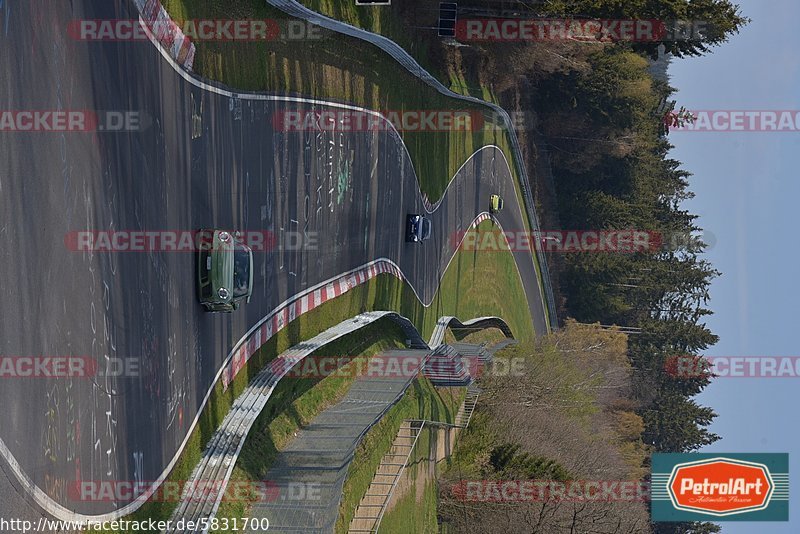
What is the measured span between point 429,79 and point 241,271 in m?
25.0

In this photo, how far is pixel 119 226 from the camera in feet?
72.9

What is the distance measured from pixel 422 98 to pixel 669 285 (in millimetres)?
36144

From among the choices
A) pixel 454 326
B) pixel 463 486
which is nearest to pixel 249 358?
pixel 463 486

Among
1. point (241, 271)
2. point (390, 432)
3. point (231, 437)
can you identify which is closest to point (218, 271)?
point (241, 271)

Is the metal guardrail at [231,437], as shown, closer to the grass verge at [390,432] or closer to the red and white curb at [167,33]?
the grass verge at [390,432]

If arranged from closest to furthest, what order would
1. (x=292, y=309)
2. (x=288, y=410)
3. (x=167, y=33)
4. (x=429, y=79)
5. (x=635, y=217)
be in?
(x=167, y=33), (x=288, y=410), (x=292, y=309), (x=429, y=79), (x=635, y=217)

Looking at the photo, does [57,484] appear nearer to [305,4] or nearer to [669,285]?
[305,4]

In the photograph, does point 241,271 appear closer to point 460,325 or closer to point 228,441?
point 228,441

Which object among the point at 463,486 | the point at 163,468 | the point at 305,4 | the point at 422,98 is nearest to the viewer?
the point at 163,468

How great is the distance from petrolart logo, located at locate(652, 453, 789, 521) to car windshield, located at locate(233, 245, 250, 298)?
15889 millimetres

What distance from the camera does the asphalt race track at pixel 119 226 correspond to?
17.8m

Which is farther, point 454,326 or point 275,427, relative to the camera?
point 454,326

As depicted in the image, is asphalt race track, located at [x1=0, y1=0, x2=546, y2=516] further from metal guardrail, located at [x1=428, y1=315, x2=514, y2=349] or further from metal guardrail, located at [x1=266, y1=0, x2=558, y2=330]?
metal guardrail, located at [x1=428, y1=315, x2=514, y2=349]

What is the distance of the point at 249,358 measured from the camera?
29688 mm
